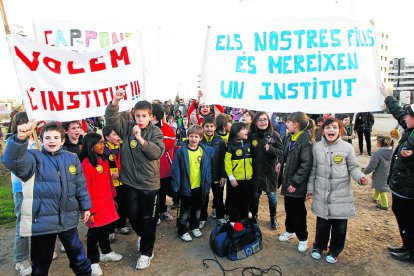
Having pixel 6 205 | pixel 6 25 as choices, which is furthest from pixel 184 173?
pixel 6 205

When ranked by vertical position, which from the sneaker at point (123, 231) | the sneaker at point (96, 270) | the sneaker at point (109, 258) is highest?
the sneaker at point (96, 270)

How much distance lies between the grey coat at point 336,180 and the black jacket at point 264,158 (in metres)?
0.97

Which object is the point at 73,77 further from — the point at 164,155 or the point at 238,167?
the point at 238,167

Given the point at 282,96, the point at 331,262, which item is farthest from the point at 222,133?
the point at 331,262

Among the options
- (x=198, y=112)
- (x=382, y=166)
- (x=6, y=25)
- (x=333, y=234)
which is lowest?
(x=333, y=234)

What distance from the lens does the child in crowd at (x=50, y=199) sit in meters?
2.97

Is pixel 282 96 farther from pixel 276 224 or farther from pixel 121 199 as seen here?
pixel 121 199

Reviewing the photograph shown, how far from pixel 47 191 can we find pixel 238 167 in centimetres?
284

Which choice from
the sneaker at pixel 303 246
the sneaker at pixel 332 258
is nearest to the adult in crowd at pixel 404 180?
the sneaker at pixel 332 258

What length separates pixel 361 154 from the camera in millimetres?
11297

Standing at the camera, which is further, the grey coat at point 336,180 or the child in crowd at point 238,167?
the child in crowd at point 238,167

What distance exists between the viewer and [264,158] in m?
4.91

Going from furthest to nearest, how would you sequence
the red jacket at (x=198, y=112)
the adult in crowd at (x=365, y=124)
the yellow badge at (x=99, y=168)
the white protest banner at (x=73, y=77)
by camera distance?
the adult in crowd at (x=365, y=124), the red jacket at (x=198, y=112), the yellow badge at (x=99, y=168), the white protest banner at (x=73, y=77)

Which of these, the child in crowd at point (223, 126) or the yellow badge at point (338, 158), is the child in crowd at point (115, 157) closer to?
the child in crowd at point (223, 126)
